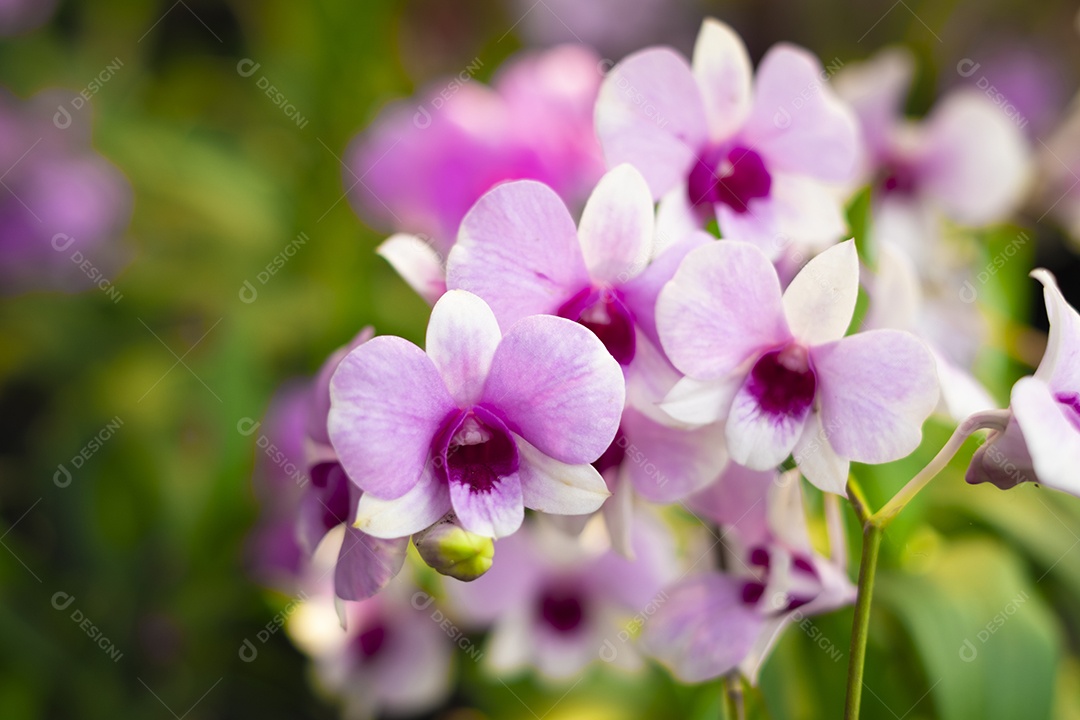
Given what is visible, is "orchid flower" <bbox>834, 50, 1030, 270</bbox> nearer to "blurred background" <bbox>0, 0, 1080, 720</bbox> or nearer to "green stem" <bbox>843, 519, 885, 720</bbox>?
"blurred background" <bbox>0, 0, 1080, 720</bbox>

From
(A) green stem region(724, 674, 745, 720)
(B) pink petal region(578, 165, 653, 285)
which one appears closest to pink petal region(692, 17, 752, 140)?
(B) pink petal region(578, 165, 653, 285)

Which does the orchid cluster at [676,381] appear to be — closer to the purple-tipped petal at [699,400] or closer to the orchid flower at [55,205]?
the purple-tipped petal at [699,400]

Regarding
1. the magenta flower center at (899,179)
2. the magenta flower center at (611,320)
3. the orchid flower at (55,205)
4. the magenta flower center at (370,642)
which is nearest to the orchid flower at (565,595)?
the magenta flower center at (370,642)

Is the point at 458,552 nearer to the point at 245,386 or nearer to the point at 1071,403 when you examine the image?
the point at 1071,403

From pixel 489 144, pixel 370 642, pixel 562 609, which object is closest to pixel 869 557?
pixel 562 609

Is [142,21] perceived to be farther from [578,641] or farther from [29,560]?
[578,641]

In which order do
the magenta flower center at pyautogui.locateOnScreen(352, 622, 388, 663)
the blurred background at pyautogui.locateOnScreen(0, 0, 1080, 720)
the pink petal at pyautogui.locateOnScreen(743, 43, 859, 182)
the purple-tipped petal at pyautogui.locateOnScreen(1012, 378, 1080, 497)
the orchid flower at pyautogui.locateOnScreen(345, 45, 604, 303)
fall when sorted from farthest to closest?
the orchid flower at pyautogui.locateOnScreen(345, 45, 604, 303)
the magenta flower center at pyautogui.locateOnScreen(352, 622, 388, 663)
the blurred background at pyautogui.locateOnScreen(0, 0, 1080, 720)
the pink petal at pyautogui.locateOnScreen(743, 43, 859, 182)
the purple-tipped petal at pyautogui.locateOnScreen(1012, 378, 1080, 497)
